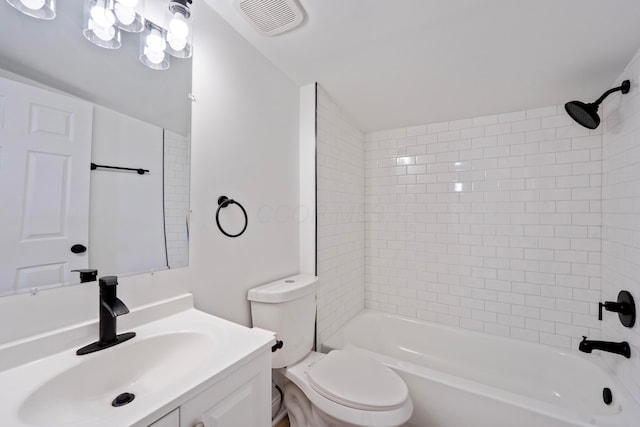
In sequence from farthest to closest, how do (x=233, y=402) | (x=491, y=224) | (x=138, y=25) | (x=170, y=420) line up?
1. (x=491, y=224)
2. (x=138, y=25)
3. (x=233, y=402)
4. (x=170, y=420)

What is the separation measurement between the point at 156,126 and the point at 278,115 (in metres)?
0.82

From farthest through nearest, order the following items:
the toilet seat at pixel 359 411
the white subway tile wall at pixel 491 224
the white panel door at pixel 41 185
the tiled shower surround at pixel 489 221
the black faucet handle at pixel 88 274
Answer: the white subway tile wall at pixel 491 224 < the tiled shower surround at pixel 489 221 < the toilet seat at pixel 359 411 < the black faucet handle at pixel 88 274 < the white panel door at pixel 41 185

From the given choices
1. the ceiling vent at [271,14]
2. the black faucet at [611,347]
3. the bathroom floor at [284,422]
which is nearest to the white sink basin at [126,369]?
the bathroom floor at [284,422]

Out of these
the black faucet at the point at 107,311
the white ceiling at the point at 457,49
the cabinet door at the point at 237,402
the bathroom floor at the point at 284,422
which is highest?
the white ceiling at the point at 457,49

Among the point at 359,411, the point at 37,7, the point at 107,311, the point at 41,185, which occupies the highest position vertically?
the point at 37,7

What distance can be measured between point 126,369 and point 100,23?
1.20m

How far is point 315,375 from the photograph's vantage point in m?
1.41

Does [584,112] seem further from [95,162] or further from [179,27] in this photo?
[95,162]

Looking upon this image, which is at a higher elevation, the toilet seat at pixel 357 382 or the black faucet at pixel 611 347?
the black faucet at pixel 611 347

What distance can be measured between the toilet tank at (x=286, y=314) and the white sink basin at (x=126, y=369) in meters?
0.40

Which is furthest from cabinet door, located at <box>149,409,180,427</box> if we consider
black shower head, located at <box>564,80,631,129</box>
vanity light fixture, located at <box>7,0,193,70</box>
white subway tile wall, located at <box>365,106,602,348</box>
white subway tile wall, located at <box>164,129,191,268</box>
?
black shower head, located at <box>564,80,631,129</box>

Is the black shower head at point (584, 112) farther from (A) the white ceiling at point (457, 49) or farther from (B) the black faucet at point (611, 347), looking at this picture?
(B) the black faucet at point (611, 347)

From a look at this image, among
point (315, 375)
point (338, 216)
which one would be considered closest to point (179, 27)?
point (338, 216)

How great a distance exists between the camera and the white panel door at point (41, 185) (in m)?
0.74
